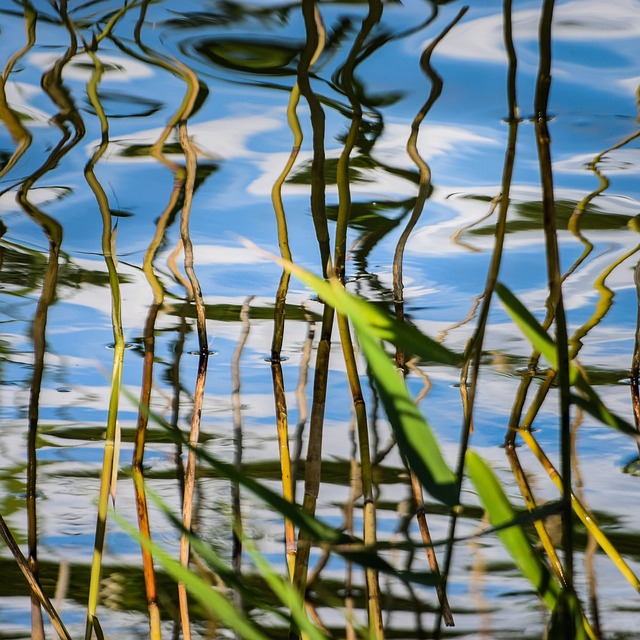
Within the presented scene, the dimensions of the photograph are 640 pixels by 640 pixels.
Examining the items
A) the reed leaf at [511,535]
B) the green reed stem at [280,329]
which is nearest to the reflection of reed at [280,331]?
the green reed stem at [280,329]

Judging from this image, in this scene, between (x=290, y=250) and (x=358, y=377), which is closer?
(x=358, y=377)

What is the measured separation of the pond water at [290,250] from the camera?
448mm

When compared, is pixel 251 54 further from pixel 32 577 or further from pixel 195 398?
pixel 32 577

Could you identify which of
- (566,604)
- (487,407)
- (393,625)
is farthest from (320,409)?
(487,407)

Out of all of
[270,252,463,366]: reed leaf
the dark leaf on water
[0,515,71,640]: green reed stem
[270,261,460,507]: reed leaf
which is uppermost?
the dark leaf on water

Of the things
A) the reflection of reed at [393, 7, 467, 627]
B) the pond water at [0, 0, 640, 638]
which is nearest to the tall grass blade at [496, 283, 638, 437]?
the reflection of reed at [393, 7, 467, 627]

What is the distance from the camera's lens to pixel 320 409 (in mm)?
214

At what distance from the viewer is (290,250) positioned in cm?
54

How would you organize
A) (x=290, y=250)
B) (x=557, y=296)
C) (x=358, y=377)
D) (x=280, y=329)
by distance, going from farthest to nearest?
(x=290, y=250)
(x=280, y=329)
(x=358, y=377)
(x=557, y=296)

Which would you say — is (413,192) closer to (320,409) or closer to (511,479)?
(511,479)

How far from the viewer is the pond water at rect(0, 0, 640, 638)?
448 millimetres

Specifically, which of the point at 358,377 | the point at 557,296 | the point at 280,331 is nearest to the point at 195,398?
the point at 280,331

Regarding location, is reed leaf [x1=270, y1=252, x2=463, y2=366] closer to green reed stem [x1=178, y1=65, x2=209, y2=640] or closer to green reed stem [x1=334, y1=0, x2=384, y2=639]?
green reed stem [x1=334, y1=0, x2=384, y2=639]

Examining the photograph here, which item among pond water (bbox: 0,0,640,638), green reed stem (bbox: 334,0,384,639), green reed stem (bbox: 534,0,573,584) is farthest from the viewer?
pond water (bbox: 0,0,640,638)
